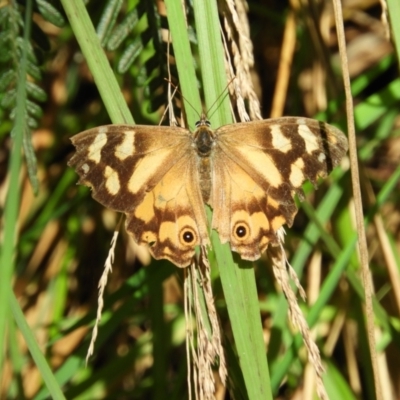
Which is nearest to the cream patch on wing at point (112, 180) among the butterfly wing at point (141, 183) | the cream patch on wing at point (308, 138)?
the butterfly wing at point (141, 183)

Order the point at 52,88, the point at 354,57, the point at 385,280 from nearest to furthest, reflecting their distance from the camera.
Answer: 1. the point at 385,280
2. the point at 52,88
3. the point at 354,57

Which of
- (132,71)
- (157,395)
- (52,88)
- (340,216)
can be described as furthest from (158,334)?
(52,88)

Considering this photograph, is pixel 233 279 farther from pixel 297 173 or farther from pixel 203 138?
pixel 203 138

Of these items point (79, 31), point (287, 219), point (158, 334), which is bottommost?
point (158, 334)

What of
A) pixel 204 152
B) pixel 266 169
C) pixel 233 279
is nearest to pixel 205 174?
pixel 204 152

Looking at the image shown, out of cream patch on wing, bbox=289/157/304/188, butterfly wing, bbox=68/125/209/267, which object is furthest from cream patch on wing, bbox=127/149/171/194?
cream patch on wing, bbox=289/157/304/188

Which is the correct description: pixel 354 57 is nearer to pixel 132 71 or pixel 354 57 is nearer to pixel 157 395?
pixel 132 71

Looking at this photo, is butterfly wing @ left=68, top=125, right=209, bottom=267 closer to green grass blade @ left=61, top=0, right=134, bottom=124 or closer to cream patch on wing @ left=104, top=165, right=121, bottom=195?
cream patch on wing @ left=104, top=165, right=121, bottom=195

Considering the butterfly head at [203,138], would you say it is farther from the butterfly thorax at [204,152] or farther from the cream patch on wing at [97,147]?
the cream patch on wing at [97,147]
